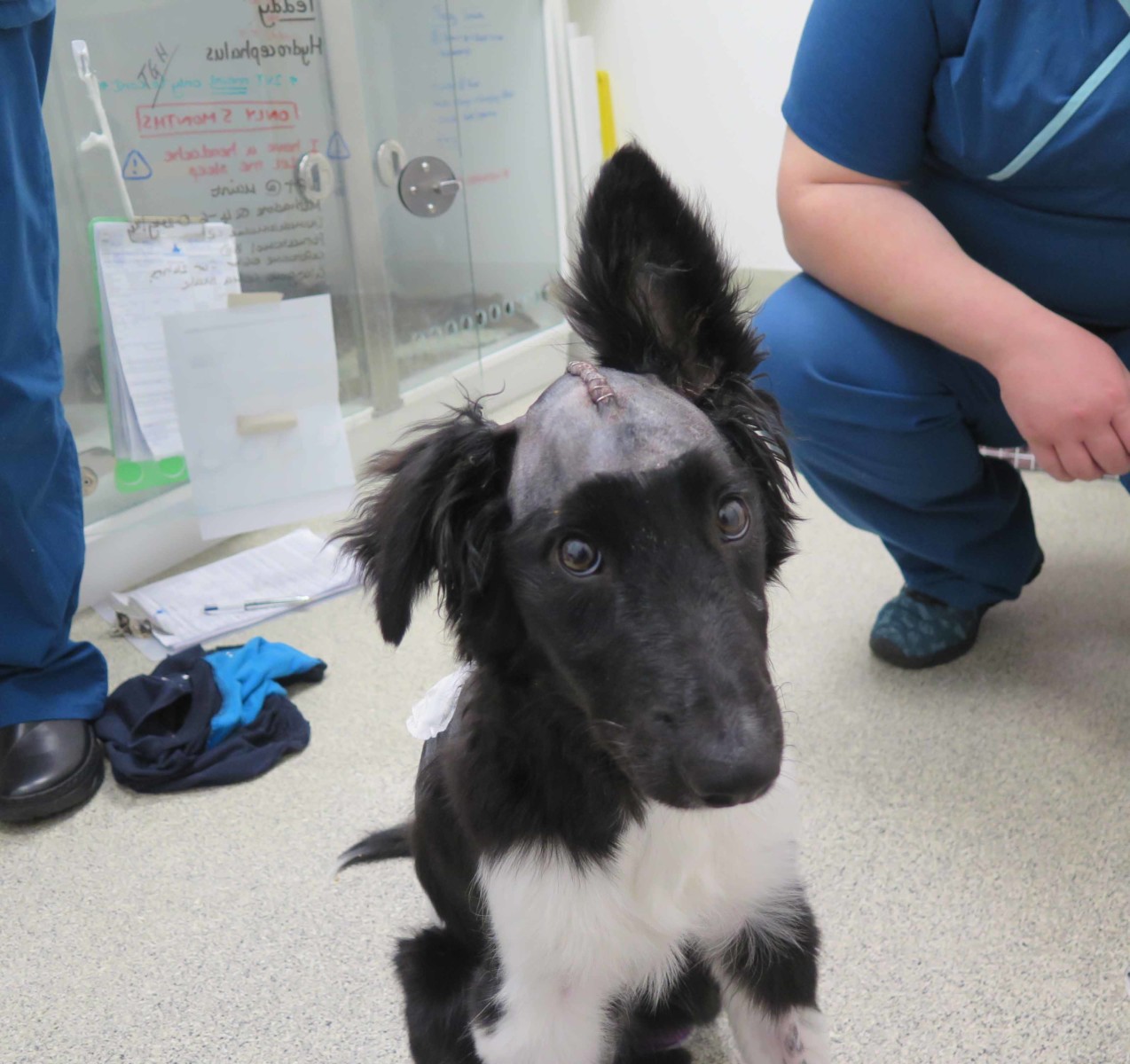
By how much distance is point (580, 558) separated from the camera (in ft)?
3.04

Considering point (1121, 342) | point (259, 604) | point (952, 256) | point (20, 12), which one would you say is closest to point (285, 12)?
point (20, 12)

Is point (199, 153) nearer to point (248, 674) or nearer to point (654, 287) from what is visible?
point (248, 674)

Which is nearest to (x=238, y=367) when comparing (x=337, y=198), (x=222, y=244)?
(x=222, y=244)

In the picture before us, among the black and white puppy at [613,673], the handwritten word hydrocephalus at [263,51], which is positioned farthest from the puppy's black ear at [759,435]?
the handwritten word hydrocephalus at [263,51]

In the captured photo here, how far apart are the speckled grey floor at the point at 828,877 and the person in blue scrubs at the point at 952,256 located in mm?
308

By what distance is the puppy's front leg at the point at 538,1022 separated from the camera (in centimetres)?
110

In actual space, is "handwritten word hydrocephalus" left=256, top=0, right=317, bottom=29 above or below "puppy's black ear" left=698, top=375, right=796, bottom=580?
above

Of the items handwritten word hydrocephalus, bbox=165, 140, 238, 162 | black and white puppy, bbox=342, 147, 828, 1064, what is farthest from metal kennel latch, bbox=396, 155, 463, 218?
black and white puppy, bbox=342, 147, 828, 1064

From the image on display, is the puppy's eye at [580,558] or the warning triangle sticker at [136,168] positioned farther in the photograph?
the warning triangle sticker at [136,168]

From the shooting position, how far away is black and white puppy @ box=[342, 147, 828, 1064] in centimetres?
90

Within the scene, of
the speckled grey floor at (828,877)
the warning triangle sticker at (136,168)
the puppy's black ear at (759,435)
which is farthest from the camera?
the warning triangle sticker at (136,168)

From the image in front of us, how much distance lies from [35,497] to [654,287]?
125 cm

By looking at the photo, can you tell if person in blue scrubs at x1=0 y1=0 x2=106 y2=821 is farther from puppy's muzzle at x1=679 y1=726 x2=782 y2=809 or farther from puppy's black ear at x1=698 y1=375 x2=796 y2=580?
puppy's muzzle at x1=679 y1=726 x2=782 y2=809

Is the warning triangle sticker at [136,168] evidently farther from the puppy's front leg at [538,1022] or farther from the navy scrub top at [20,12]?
the puppy's front leg at [538,1022]
